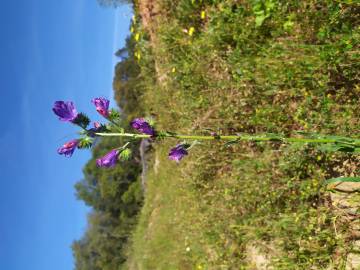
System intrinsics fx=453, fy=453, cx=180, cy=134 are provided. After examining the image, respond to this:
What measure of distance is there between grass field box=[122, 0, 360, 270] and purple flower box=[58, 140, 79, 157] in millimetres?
1831

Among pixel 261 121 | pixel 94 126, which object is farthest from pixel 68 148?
pixel 261 121

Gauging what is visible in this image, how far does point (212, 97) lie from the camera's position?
5.71 m

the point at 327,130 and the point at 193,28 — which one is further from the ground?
the point at 193,28

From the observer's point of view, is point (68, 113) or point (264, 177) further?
point (264, 177)

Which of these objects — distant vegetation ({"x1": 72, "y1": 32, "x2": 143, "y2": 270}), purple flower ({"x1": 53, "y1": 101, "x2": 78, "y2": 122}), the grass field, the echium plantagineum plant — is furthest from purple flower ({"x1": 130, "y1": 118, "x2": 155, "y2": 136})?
distant vegetation ({"x1": 72, "y1": 32, "x2": 143, "y2": 270})

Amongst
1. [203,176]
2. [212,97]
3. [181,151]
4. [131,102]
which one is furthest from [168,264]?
[131,102]

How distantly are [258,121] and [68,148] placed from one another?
3.02 m

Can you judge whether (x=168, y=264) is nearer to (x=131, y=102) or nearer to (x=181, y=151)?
(x=181, y=151)

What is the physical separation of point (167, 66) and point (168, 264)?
3201mm

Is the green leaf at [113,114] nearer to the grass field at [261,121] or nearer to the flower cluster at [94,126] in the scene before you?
the flower cluster at [94,126]

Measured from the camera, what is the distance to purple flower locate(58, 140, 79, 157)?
2.20m

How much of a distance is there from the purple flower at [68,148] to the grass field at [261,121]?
1.83 metres

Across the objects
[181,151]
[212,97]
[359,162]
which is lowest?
[181,151]

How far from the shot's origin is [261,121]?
485 cm
